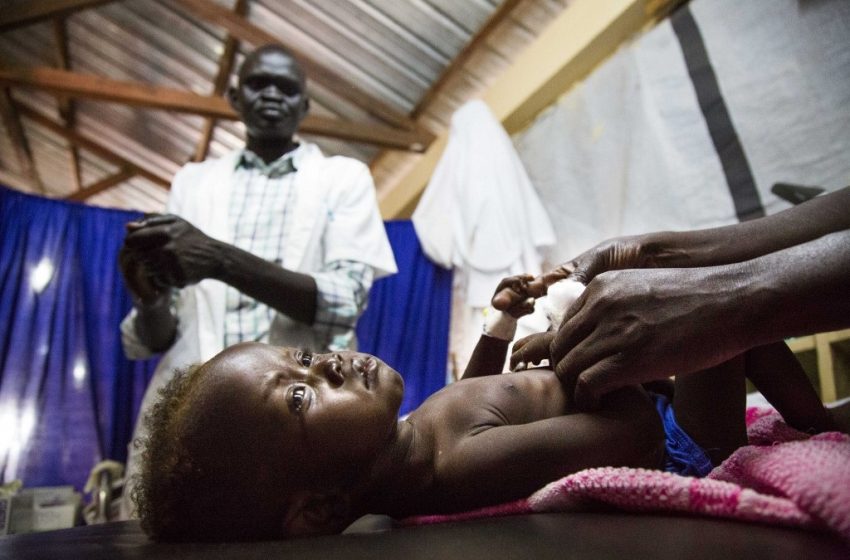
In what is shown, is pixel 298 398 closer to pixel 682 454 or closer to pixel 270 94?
pixel 682 454

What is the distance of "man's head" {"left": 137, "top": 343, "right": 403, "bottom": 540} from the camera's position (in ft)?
2.72

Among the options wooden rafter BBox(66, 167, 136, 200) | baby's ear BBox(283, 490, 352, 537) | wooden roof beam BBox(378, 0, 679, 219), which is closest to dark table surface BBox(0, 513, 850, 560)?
baby's ear BBox(283, 490, 352, 537)

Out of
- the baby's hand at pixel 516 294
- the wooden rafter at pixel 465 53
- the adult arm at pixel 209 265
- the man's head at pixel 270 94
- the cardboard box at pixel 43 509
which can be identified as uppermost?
the wooden rafter at pixel 465 53

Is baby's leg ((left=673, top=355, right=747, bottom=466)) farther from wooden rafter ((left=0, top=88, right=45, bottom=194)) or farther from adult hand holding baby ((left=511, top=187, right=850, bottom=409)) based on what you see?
wooden rafter ((left=0, top=88, right=45, bottom=194))

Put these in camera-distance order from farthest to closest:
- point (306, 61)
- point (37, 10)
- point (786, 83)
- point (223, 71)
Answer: point (223, 71) → point (306, 61) → point (37, 10) → point (786, 83)

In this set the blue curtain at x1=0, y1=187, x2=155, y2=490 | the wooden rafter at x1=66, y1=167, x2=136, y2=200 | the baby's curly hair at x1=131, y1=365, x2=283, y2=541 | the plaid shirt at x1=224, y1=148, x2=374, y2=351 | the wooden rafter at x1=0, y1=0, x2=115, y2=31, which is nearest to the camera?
the baby's curly hair at x1=131, y1=365, x2=283, y2=541

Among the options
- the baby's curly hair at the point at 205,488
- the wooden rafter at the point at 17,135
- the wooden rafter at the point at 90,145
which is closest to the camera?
the baby's curly hair at the point at 205,488

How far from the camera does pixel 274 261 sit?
1981mm

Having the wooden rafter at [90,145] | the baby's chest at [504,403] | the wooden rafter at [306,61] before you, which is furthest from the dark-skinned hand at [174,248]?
the wooden rafter at [90,145]

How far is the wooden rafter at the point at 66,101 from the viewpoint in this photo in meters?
4.22

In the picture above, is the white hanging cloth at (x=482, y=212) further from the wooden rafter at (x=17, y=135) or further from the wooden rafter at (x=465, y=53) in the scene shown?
the wooden rafter at (x=17, y=135)

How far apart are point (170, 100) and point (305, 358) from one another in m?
3.45

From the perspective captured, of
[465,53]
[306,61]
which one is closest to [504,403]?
[465,53]

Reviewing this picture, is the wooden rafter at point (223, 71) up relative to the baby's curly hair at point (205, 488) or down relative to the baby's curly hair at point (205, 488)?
up
